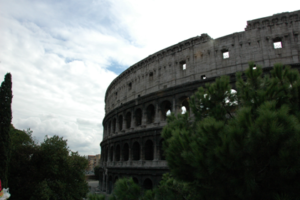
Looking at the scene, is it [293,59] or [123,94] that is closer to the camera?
[293,59]

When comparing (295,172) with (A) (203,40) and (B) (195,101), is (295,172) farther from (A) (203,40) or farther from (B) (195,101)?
(A) (203,40)

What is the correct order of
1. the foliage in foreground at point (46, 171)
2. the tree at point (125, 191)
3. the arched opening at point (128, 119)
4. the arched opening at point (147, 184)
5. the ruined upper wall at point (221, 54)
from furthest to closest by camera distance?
the arched opening at point (128, 119), the arched opening at point (147, 184), the ruined upper wall at point (221, 54), the foliage in foreground at point (46, 171), the tree at point (125, 191)

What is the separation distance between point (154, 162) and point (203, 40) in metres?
13.0

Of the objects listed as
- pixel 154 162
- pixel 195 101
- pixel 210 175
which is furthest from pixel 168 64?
pixel 210 175

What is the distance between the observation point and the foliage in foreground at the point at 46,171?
16578mm

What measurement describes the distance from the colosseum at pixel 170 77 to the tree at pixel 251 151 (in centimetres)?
1362

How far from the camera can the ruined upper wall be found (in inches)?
729

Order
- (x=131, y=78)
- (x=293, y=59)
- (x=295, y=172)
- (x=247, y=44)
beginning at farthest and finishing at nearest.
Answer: (x=131, y=78) < (x=247, y=44) < (x=293, y=59) < (x=295, y=172)

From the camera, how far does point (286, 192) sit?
5.02m

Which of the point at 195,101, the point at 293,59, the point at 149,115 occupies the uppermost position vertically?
the point at 293,59

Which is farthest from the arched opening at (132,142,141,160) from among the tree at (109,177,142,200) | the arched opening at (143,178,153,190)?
the tree at (109,177,142,200)

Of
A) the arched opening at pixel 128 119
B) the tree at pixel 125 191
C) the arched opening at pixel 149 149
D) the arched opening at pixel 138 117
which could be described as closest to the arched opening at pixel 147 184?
the arched opening at pixel 149 149

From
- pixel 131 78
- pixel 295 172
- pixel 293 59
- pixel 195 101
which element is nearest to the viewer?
pixel 295 172

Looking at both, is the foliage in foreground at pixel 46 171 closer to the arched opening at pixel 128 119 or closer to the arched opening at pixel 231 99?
the arched opening at pixel 128 119
